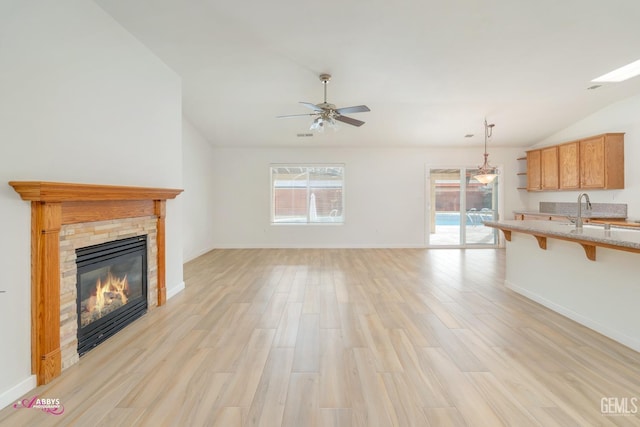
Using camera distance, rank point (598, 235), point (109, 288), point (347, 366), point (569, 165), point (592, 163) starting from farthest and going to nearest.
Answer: point (569, 165), point (592, 163), point (109, 288), point (598, 235), point (347, 366)

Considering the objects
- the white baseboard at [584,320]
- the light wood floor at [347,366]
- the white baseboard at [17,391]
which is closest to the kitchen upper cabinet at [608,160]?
the white baseboard at [584,320]

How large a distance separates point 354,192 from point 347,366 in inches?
221

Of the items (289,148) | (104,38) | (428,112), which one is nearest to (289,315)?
(104,38)

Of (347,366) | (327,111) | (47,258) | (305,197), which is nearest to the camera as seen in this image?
(47,258)

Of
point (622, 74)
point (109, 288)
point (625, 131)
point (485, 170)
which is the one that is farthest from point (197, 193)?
point (625, 131)

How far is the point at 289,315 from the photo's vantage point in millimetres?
3078

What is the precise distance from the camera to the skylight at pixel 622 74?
13.1 feet

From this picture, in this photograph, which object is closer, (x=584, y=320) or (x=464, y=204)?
(x=584, y=320)

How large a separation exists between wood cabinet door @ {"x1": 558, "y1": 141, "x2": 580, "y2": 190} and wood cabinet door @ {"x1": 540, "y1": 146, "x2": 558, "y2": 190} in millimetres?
92

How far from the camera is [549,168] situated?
6348 millimetres

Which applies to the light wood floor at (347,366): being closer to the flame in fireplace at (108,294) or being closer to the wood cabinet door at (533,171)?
the flame in fireplace at (108,294)

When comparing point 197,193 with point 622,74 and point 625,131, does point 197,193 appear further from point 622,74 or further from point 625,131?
point 625,131

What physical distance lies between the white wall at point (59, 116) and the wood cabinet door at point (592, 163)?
737 centimetres

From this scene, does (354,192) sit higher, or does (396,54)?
(396,54)
